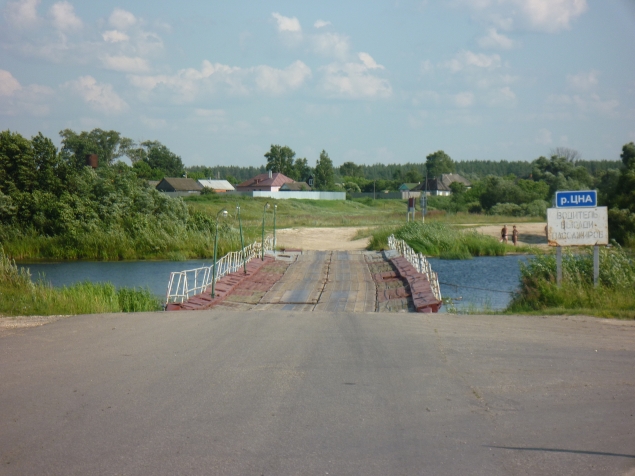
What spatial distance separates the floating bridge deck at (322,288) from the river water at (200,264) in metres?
2.96

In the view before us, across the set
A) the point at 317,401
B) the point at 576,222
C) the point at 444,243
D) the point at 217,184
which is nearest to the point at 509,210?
the point at 444,243

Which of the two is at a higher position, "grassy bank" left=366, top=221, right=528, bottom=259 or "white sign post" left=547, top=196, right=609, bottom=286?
"white sign post" left=547, top=196, right=609, bottom=286

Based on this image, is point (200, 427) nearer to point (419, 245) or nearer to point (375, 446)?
point (375, 446)

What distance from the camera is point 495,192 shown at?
82938mm

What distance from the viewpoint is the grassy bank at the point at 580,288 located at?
45.5ft

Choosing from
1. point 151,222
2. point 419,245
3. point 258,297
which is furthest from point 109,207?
point 258,297

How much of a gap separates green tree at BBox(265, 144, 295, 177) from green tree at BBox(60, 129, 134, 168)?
2703cm

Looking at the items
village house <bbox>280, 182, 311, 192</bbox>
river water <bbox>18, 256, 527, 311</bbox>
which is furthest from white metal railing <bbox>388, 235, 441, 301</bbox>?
village house <bbox>280, 182, 311, 192</bbox>

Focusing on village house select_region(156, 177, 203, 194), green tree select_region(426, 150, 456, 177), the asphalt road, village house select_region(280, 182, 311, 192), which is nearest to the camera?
the asphalt road

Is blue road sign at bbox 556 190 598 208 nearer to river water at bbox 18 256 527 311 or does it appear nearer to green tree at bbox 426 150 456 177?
river water at bbox 18 256 527 311

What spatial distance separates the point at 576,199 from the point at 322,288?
965cm

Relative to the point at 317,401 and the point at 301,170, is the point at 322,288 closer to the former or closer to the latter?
the point at 317,401

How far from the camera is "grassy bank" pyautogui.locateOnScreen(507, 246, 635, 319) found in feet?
45.5

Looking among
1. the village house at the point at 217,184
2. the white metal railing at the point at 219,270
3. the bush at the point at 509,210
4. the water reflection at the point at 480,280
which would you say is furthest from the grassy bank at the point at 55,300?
the village house at the point at 217,184
